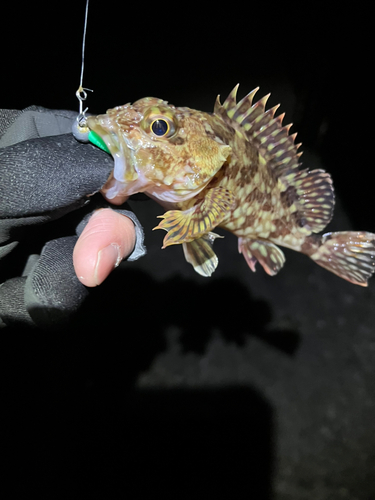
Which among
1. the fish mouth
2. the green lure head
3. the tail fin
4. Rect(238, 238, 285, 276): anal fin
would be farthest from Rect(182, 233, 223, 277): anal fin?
the tail fin

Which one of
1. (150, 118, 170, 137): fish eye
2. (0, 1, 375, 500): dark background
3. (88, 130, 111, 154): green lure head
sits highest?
(150, 118, 170, 137): fish eye

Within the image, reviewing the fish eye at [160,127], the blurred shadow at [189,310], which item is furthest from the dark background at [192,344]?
the fish eye at [160,127]

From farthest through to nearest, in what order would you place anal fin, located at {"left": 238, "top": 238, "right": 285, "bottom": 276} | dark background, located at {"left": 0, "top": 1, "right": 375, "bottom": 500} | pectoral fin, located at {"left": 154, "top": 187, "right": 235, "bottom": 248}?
dark background, located at {"left": 0, "top": 1, "right": 375, "bottom": 500}, anal fin, located at {"left": 238, "top": 238, "right": 285, "bottom": 276}, pectoral fin, located at {"left": 154, "top": 187, "right": 235, "bottom": 248}

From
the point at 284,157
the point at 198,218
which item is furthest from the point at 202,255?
the point at 284,157

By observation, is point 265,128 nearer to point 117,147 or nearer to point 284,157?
point 284,157

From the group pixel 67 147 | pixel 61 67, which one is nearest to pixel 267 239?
pixel 67 147

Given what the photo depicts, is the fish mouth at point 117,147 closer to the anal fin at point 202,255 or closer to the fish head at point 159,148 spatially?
the fish head at point 159,148

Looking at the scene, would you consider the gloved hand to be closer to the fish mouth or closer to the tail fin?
the fish mouth
